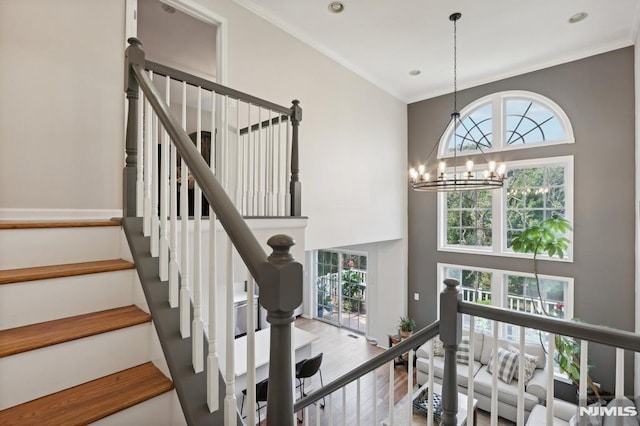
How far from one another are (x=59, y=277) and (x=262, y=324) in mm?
6312

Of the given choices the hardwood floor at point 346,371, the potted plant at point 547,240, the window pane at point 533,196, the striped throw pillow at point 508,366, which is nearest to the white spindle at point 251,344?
the hardwood floor at point 346,371

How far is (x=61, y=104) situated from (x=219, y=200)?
2.11 metres

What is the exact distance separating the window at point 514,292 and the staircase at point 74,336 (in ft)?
16.3

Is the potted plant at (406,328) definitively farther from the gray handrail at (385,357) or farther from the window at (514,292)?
the gray handrail at (385,357)

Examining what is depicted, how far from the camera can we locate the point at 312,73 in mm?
4254

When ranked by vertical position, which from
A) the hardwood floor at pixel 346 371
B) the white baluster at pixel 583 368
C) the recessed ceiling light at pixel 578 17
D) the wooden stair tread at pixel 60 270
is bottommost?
the hardwood floor at pixel 346 371

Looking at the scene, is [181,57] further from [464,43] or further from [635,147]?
[635,147]

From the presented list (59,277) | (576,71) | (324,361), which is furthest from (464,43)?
(324,361)

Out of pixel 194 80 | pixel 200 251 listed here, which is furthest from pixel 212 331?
pixel 194 80

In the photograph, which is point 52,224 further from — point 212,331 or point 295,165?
point 295,165

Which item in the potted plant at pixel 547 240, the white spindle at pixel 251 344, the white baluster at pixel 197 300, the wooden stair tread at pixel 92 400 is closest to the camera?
the white spindle at pixel 251 344

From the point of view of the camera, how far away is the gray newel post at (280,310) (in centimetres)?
78

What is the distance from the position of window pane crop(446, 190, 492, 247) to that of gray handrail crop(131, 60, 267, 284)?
223 inches

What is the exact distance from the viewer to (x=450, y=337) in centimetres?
137
